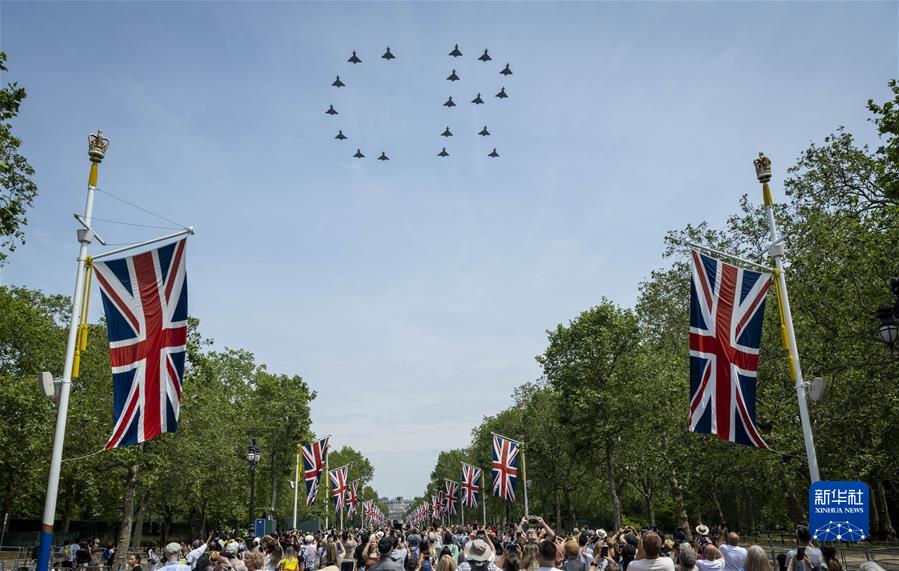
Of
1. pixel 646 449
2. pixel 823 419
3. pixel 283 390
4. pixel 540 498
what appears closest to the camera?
pixel 823 419

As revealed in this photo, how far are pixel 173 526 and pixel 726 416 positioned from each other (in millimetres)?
79436

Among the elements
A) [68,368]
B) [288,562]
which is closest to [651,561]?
[288,562]

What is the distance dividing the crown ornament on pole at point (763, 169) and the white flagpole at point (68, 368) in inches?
579

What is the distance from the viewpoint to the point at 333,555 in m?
11.4

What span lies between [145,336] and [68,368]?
4.82 feet

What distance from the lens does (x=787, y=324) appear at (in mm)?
14336

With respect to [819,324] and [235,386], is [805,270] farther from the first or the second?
[235,386]

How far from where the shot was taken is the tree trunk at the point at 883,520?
1489 inches

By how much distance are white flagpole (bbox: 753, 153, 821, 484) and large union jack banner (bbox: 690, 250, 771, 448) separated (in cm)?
99

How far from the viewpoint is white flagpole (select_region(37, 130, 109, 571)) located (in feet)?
38.4

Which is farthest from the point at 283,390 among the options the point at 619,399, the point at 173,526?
the point at 619,399

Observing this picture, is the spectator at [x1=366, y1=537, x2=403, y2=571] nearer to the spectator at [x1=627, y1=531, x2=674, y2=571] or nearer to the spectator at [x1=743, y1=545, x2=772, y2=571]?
the spectator at [x1=627, y1=531, x2=674, y2=571]

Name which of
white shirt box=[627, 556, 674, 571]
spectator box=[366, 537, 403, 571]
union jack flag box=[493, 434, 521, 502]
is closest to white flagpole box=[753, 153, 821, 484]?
white shirt box=[627, 556, 674, 571]

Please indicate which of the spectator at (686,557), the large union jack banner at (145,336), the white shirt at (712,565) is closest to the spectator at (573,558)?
the spectator at (686,557)
